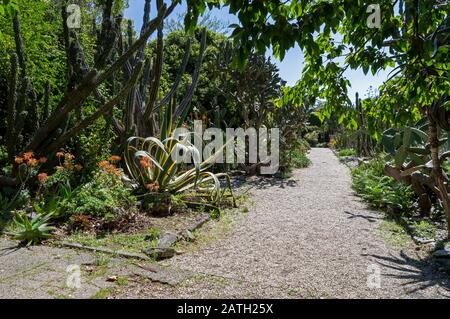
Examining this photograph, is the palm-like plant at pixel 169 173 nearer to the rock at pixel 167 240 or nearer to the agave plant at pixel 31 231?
the rock at pixel 167 240

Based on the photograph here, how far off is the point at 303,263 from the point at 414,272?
0.83m

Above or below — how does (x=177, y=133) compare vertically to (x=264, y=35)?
below

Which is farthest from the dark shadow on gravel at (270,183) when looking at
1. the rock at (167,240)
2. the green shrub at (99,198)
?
the rock at (167,240)

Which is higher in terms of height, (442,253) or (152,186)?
(152,186)

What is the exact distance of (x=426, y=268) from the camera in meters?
2.80

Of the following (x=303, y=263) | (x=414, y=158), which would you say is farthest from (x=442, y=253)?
(x=414, y=158)

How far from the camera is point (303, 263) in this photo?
9.27 feet

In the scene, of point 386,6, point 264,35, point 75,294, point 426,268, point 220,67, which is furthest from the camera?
point 220,67

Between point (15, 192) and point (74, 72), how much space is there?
5.55 ft

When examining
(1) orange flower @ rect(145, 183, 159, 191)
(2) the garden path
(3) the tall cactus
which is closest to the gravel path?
(2) the garden path

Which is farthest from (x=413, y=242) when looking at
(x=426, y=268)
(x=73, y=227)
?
(x=73, y=227)

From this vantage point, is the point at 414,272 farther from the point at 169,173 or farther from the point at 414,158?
the point at 169,173

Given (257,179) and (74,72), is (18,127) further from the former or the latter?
(257,179)

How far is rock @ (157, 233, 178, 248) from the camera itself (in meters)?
3.06
